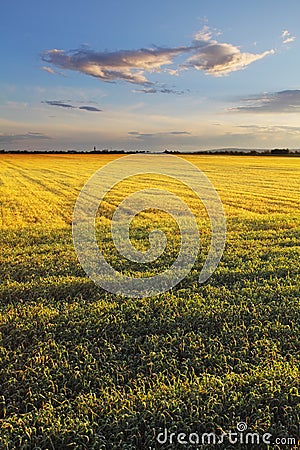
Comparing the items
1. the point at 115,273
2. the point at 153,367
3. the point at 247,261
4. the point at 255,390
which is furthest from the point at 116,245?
the point at 255,390

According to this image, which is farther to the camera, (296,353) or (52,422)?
(296,353)

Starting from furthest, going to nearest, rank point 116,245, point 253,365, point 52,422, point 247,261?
point 116,245, point 247,261, point 253,365, point 52,422

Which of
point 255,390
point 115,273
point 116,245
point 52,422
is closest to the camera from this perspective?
point 52,422

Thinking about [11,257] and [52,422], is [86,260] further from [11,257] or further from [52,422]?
[52,422]

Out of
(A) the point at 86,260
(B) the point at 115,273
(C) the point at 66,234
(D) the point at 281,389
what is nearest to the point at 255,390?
(D) the point at 281,389

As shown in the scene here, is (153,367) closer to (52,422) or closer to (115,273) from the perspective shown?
(52,422)

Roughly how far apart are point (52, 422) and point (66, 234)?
28.5ft

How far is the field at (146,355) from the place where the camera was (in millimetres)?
3971

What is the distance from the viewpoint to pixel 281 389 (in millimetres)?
4469

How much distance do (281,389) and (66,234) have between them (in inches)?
354

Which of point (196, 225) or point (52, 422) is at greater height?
point (196, 225)

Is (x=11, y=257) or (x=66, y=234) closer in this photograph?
(x=11, y=257)

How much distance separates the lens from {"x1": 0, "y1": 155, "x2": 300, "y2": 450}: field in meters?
3.97

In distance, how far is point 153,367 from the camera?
493 cm
